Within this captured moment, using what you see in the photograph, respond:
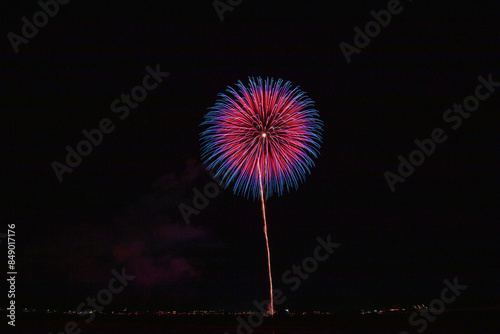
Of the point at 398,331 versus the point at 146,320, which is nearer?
the point at 398,331

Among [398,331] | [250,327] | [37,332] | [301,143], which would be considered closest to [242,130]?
[301,143]

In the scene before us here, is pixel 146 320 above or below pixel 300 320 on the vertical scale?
above

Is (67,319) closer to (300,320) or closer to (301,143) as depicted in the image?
(300,320)

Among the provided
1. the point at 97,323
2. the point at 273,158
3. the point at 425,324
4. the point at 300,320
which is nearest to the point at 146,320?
the point at 97,323

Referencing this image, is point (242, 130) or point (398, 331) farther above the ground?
point (242, 130)

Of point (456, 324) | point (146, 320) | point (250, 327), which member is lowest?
point (456, 324)

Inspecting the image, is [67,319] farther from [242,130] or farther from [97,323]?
[242,130]

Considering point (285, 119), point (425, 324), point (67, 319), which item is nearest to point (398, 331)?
point (425, 324)

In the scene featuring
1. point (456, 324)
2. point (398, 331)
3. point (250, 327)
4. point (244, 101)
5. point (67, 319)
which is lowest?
point (456, 324)

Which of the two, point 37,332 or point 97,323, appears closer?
point 37,332
